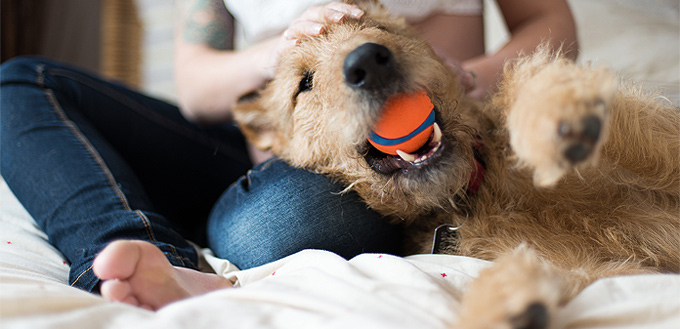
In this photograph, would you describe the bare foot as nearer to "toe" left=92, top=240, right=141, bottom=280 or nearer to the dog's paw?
"toe" left=92, top=240, right=141, bottom=280

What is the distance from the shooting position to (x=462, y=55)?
202cm

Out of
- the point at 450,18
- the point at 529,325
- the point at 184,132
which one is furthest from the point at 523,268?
the point at 184,132

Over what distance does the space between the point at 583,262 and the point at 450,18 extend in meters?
1.26

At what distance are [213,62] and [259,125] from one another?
413 millimetres

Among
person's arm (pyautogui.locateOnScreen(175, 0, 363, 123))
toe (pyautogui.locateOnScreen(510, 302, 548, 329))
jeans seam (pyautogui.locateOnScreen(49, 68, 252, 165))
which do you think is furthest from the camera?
jeans seam (pyautogui.locateOnScreen(49, 68, 252, 165))

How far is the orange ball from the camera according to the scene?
1136mm

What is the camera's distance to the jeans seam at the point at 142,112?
6.15 feet

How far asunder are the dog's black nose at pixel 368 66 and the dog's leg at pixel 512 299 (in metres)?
0.56

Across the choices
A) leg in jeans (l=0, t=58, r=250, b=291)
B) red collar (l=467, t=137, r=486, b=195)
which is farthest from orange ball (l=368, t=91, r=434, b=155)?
leg in jeans (l=0, t=58, r=250, b=291)

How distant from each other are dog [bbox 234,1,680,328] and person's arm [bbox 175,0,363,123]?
0.70 feet

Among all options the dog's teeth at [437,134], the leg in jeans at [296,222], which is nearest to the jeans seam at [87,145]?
the leg in jeans at [296,222]

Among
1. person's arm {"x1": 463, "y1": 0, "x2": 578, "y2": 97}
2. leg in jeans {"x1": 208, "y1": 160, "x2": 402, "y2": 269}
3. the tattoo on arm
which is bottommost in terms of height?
leg in jeans {"x1": 208, "y1": 160, "x2": 402, "y2": 269}

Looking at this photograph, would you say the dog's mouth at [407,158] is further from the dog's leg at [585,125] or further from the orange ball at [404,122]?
the dog's leg at [585,125]

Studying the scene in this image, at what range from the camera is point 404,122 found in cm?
113
